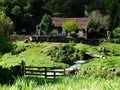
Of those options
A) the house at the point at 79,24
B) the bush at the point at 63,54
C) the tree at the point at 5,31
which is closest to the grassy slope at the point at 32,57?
the bush at the point at 63,54

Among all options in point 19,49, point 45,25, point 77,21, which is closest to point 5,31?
point 19,49

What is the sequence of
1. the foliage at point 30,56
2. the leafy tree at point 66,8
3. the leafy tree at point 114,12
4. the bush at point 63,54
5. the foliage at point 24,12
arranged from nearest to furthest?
the foliage at point 30,56 < the bush at point 63,54 < the foliage at point 24,12 < the leafy tree at point 114,12 < the leafy tree at point 66,8

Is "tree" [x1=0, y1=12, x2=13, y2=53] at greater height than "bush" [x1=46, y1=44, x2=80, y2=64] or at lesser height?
greater

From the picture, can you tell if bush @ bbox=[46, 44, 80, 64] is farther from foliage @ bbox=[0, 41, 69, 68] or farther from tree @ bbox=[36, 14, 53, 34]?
tree @ bbox=[36, 14, 53, 34]

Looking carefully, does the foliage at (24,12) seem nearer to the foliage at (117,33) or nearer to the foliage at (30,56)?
the foliage at (30,56)

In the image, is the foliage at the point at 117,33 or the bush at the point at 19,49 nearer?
the bush at the point at 19,49

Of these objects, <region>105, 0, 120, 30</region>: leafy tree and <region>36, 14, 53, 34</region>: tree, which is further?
<region>36, 14, 53, 34</region>: tree

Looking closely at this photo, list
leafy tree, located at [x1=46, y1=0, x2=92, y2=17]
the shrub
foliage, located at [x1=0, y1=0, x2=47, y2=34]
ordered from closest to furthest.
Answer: the shrub
foliage, located at [x1=0, y1=0, x2=47, y2=34]
leafy tree, located at [x1=46, y1=0, x2=92, y2=17]

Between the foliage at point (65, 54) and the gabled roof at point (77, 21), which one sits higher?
the gabled roof at point (77, 21)

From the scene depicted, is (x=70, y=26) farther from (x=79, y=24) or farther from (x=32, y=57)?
(x=32, y=57)

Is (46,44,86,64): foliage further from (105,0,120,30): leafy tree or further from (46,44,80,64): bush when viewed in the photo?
(105,0,120,30): leafy tree

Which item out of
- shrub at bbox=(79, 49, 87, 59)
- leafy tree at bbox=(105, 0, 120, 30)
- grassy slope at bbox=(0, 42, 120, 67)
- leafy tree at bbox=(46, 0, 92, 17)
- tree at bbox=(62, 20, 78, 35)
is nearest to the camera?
grassy slope at bbox=(0, 42, 120, 67)

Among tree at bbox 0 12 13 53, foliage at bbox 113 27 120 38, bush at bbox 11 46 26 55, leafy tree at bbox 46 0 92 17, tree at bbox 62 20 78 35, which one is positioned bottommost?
bush at bbox 11 46 26 55

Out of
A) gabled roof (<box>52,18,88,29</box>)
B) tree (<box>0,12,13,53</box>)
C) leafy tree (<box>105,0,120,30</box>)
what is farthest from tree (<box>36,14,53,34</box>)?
tree (<box>0,12,13,53</box>)
